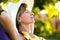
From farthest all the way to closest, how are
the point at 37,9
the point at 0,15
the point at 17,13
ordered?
the point at 37,9 → the point at 17,13 → the point at 0,15

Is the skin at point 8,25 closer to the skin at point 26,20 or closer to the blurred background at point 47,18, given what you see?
the skin at point 26,20

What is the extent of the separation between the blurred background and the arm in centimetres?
36

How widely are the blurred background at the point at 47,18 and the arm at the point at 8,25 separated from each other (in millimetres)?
356

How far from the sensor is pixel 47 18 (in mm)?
1949

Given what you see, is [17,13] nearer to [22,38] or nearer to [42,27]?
[22,38]

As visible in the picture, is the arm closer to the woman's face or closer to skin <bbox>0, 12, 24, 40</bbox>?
skin <bbox>0, 12, 24, 40</bbox>

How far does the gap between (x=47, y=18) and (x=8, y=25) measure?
1.88 ft

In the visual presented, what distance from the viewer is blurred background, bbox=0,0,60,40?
6.20 feet

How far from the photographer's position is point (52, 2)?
1.94 metres

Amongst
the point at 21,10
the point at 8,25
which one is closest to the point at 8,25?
the point at 8,25

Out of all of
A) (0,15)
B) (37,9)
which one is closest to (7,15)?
(0,15)

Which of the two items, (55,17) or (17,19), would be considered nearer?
(17,19)

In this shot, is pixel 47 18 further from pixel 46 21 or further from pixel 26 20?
pixel 26 20

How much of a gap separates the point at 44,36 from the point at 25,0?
0.43m
